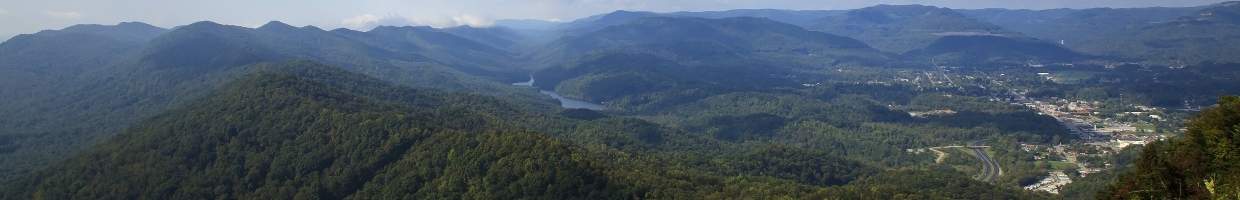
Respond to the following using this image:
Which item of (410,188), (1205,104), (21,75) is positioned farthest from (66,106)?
(1205,104)

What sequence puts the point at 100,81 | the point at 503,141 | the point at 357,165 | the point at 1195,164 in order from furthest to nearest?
the point at 100,81
the point at 357,165
the point at 503,141
the point at 1195,164

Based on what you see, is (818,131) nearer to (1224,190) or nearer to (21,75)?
(1224,190)

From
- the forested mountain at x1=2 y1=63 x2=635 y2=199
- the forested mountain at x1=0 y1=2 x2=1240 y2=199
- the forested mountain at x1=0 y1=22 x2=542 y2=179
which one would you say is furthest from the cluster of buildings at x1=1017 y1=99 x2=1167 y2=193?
the forested mountain at x1=0 y1=22 x2=542 y2=179

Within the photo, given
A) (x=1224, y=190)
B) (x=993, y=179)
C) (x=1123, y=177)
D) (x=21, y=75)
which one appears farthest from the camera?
(x=21, y=75)

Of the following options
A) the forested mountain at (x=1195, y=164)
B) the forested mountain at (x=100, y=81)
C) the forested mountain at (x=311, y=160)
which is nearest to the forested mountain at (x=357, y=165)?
the forested mountain at (x=311, y=160)

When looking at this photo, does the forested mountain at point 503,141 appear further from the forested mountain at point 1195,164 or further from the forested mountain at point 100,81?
the forested mountain at point 100,81

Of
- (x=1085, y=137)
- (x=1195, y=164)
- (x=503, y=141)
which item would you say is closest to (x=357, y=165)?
(x=503, y=141)

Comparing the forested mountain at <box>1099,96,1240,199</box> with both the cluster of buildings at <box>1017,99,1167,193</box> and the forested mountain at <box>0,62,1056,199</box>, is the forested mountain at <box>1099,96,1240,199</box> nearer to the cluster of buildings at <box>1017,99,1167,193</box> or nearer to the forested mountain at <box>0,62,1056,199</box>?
the forested mountain at <box>0,62,1056,199</box>

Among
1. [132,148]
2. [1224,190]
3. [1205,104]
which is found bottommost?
[1205,104]

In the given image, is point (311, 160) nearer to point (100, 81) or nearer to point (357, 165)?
point (357, 165)

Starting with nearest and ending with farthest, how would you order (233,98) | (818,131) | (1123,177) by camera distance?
(1123,177), (233,98), (818,131)

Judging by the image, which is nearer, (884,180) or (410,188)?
(410,188)
